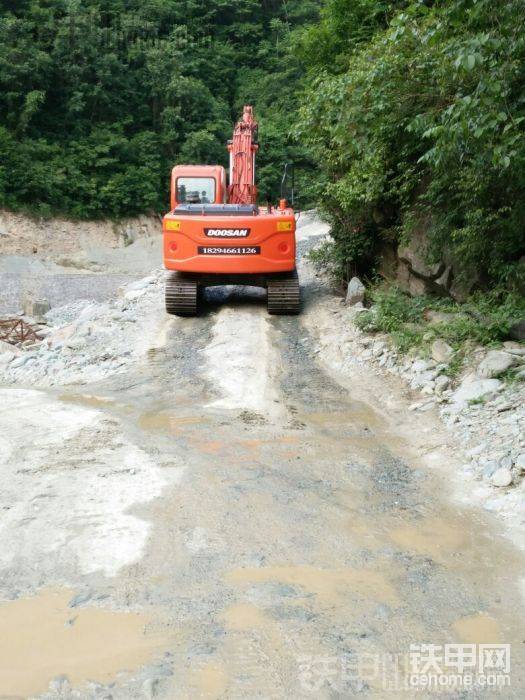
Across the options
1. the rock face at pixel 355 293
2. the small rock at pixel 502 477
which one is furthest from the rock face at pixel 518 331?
the rock face at pixel 355 293

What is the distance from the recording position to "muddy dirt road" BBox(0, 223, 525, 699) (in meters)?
3.10

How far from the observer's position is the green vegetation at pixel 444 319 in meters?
7.34

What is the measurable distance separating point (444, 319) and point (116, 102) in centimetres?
2977

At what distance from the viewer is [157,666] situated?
121 inches

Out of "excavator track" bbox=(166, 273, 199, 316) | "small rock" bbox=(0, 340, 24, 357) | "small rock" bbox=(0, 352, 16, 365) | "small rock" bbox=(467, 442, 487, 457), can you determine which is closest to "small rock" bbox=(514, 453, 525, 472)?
"small rock" bbox=(467, 442, 487, 457)

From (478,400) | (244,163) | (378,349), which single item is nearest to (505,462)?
(478,400)

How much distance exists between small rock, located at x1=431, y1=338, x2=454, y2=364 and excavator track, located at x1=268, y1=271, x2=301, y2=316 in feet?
12.2

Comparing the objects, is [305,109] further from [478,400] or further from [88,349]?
[478,400]

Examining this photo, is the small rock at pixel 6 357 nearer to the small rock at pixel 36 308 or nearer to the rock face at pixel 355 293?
the rock face at pixel 355 293

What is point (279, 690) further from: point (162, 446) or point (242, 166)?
point (242, 166)

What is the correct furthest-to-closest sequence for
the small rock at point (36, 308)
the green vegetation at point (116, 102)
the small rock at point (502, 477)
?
the green vegetation at point (116, 102) < the small rock at point (36, 308) < the small rock at point (502, 477)

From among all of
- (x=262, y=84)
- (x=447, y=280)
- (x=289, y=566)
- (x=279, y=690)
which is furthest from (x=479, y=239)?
(x=262, y=84)

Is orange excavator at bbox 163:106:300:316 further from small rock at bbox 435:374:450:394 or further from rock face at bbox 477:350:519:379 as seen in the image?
rock face at bbox 477:350:519:379

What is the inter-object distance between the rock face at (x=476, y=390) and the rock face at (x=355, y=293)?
4.71 meters
